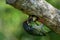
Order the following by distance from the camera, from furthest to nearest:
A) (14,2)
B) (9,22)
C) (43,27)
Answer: (9,22), (43,27), (14,2)

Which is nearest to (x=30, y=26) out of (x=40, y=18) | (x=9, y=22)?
(x=40, y=18)

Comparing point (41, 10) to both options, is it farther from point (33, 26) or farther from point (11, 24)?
point (11, 24)

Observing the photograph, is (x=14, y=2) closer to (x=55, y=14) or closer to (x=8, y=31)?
(x=55, y=14)

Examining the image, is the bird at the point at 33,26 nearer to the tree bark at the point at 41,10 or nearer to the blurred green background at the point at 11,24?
the tree bark at the point at 41,10

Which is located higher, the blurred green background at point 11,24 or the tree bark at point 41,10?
the tree bark at point 41,10

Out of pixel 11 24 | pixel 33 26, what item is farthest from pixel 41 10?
pixel 11 24

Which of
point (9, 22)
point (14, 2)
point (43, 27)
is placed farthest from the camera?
point (9, 22)

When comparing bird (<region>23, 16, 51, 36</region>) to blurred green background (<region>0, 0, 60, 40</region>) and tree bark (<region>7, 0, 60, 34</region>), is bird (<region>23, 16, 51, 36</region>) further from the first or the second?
blurred green background (<region>0, 0, 60, 40</region>)

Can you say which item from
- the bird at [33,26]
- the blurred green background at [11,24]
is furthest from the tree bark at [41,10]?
the blurred green background at [11,24]
